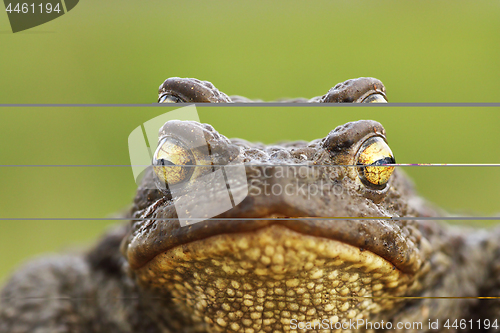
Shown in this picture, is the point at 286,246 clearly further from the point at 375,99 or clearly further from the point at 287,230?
the point at 375,99

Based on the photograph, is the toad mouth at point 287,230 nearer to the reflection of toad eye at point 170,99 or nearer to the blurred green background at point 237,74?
the blurred green background at point 237,74

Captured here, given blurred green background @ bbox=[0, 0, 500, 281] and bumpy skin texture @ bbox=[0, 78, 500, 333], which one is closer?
bumpy skin texture @ bbox=[0, 78, 500, 333]

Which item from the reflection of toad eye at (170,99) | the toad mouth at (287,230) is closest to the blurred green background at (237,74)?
the reflection of toad eye at (170,99)

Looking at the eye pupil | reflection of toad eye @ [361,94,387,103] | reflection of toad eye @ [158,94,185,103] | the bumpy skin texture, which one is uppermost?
reflection of toad eye @ [158,94,185,103]

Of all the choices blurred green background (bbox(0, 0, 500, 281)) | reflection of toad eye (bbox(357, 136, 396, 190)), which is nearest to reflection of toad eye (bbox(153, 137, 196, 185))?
blurred green background (bbox(0, 0, 500, 281))

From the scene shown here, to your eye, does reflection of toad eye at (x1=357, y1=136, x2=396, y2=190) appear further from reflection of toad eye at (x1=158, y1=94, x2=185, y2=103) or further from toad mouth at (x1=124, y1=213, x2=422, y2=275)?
reflection of toad eye at (x1=158, y1=94, x2=185, y2=103)

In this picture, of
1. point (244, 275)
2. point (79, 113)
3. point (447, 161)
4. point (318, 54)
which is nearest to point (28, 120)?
point (79, 113)
